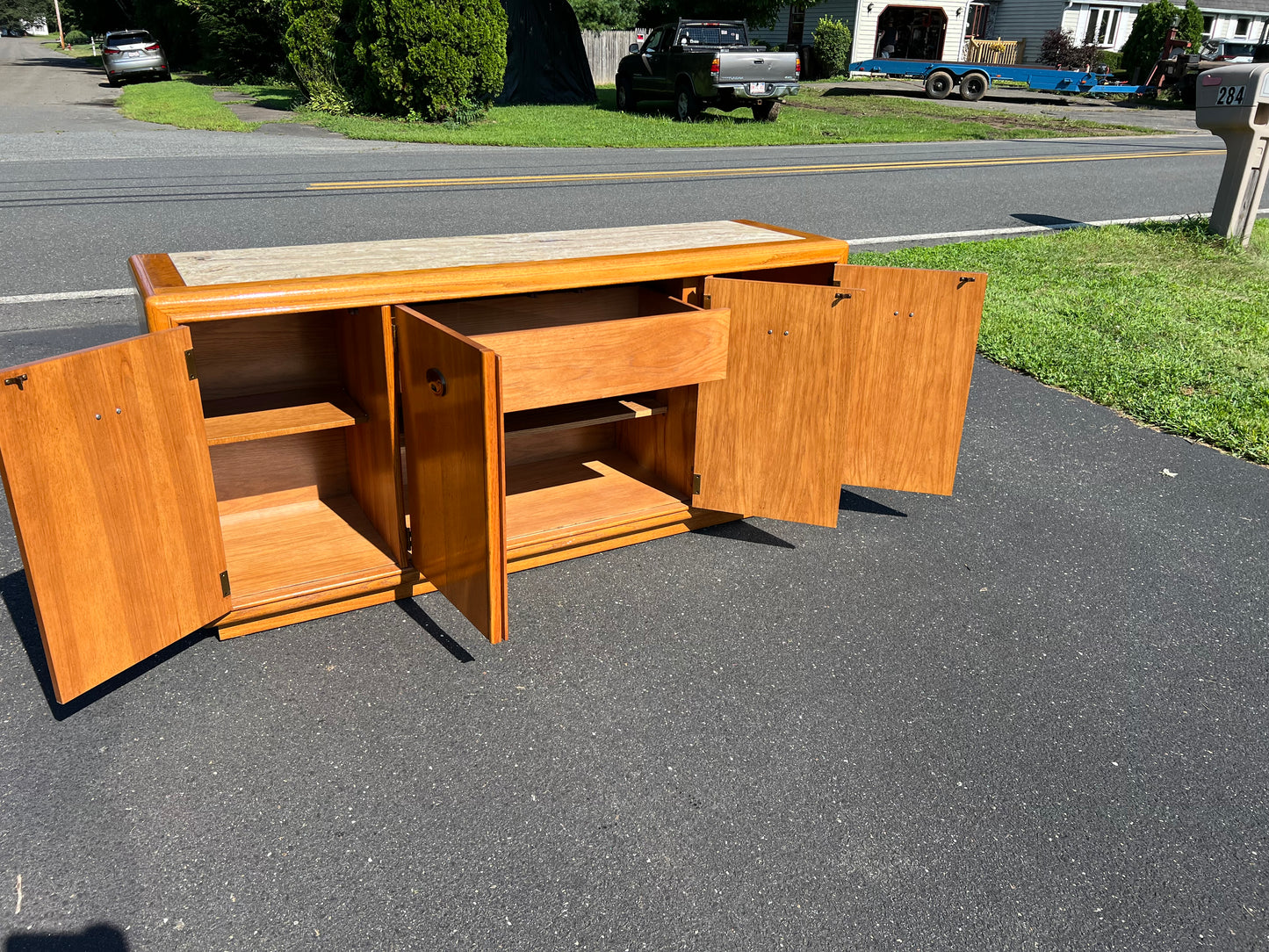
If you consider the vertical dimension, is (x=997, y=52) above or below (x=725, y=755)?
above

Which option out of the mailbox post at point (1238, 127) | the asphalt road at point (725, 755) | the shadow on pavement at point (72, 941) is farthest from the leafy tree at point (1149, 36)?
the shadow on pavement at point (72, 941)

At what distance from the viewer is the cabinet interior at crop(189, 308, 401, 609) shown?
2912mm

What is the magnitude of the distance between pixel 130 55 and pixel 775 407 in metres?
28.5

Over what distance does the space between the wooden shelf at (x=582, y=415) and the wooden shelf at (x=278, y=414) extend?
0.58m

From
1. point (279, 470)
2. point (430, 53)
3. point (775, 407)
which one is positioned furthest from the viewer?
point (430, 53)

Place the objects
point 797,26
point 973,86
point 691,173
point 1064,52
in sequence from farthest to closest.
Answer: point 797,26 < point 1064,52 < point 973,86 < point 691,173

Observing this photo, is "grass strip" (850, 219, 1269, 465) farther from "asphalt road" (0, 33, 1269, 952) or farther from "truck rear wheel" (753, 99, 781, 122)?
"truck rear wheel" (753, 99, 781, 122)

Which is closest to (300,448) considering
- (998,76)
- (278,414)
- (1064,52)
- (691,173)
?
(278,414)

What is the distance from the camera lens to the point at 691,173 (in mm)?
12141

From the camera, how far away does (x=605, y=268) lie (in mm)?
3102

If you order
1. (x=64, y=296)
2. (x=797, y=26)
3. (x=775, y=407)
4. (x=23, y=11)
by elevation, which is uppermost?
(x=23, y=11)

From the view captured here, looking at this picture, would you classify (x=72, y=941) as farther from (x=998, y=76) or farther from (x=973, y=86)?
(x=998, y=76)

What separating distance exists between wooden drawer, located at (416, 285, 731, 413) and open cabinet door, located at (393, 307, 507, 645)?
0.50 feet

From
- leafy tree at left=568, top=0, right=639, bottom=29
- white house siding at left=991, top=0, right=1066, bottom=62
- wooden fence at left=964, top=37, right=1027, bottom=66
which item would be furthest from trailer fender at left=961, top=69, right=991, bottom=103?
leafy tree at left=568, top=0, right=639, bottom=29
